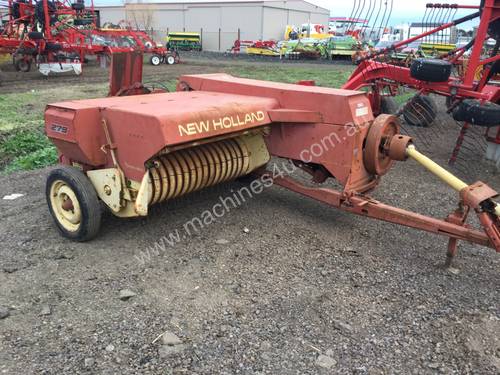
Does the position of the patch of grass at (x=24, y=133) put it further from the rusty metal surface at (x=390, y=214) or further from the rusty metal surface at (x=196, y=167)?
the rusty metal surface at (x=390, y=214)

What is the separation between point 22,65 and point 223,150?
1313cm

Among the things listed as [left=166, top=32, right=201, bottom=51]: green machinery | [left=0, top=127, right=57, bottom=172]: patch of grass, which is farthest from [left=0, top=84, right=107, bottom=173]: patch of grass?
[left=166, top=32, right=201, bottom=51]: green machinery

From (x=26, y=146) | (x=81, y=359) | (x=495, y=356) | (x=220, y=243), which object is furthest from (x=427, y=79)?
(x=26, y=146)

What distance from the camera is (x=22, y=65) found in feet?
48.3

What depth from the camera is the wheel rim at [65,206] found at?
3.53 m

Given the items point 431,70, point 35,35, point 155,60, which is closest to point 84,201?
point 431,70

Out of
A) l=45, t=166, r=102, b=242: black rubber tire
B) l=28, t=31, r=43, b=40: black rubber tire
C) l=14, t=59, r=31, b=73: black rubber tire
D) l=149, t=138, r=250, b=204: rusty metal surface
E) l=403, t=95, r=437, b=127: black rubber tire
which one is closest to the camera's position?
l=45, t=166, r=102, b=242: black rubber tire

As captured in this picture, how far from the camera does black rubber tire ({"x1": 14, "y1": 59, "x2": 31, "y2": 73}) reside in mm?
14676

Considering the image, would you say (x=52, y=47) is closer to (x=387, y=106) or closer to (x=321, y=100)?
(x=387, y=106)

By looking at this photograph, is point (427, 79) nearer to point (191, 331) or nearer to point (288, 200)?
point (288, 200)

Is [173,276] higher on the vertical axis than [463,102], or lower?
lower

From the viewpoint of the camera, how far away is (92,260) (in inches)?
131

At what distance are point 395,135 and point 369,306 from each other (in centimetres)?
145

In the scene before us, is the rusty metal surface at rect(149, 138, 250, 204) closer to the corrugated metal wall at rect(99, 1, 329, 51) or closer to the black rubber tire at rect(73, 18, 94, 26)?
the black rubber tire at rect(73, 18, 94, 26)
